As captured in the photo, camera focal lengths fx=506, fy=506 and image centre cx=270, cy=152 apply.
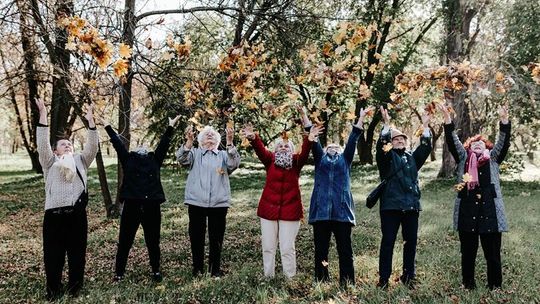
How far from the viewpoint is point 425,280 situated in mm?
6406

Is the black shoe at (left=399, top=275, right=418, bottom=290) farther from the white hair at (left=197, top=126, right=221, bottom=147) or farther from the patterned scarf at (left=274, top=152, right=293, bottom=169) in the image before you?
the white hair at (left=197, top=126, right=221, bottom=147)

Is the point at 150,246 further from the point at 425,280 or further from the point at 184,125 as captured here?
the point at 425,280

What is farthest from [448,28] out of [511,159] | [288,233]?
[288,233]

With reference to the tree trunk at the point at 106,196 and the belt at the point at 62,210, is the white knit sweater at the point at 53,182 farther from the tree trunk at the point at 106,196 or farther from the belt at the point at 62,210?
the tree trunk at the point at 106,196

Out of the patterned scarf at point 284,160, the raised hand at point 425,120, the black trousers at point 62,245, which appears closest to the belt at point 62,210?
the black trousers at point 62,245

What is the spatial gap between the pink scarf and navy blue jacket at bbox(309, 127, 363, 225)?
4.52 feet

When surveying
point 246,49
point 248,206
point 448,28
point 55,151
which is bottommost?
point 248,206

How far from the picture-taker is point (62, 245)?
6.11m

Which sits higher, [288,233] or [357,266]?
[288,233]

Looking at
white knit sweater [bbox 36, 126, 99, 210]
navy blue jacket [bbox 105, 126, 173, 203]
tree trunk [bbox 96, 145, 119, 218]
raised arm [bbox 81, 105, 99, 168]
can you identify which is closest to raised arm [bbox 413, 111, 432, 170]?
navy blue jacket [bbox 105, 126, 173, 203]

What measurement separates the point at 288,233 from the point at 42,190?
16014mm

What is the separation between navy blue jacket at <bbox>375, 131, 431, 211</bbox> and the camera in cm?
629

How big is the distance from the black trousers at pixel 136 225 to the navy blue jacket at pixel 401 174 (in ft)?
10.0

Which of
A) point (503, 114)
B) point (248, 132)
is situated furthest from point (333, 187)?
point (503, 114)
